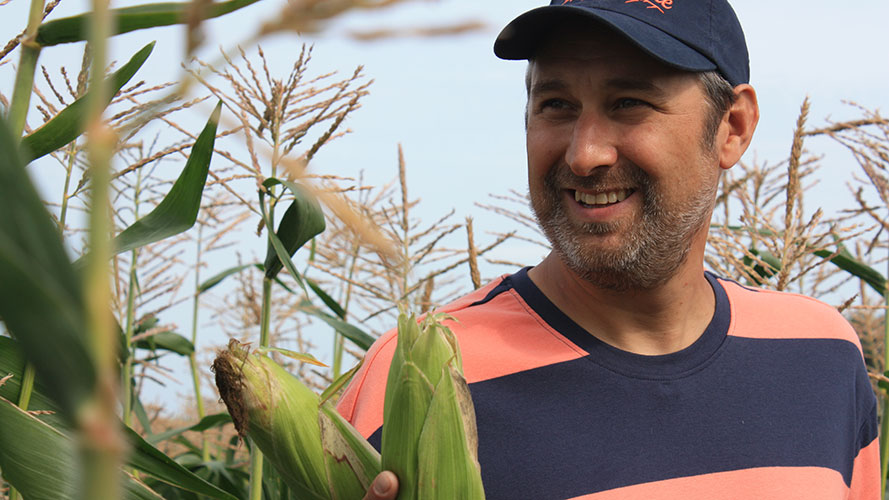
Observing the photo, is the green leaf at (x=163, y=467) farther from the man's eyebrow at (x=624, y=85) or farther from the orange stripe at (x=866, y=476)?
the orange stripe at (x=866, y=476)

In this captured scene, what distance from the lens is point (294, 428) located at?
976 mm

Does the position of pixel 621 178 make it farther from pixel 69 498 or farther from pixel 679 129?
pixel 69 498

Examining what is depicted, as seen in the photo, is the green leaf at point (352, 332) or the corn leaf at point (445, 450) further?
the green leaf at point (352, 332)

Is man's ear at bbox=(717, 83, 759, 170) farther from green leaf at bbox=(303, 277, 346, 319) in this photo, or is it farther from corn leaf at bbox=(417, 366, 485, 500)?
corn leaf at bbox=(417, 366, 485, 500)

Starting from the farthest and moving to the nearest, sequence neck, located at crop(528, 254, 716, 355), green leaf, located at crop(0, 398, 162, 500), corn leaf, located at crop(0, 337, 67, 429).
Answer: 1. neck, located at crop(528, 254, 716, 355)
2. corn leaf, located at crop(0, 337, 67, 429)
3. green leaf, located at crop(0, 398, 162, 500)

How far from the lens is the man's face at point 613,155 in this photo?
177 centimetres

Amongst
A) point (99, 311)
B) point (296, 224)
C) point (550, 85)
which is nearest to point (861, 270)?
point (550, 85)

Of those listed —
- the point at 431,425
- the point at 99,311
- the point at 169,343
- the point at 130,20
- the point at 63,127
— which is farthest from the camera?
the point at 169,343

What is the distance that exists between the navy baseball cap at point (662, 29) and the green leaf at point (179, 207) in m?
0.84

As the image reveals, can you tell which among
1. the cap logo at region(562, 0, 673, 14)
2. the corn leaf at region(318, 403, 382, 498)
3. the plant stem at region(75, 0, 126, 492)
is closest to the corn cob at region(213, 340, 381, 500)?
the corn leaf at region(318, 403, 382, 498)

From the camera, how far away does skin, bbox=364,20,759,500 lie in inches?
69.8

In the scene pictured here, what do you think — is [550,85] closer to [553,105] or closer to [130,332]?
[553,105]

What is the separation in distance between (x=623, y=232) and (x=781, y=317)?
1.94ft

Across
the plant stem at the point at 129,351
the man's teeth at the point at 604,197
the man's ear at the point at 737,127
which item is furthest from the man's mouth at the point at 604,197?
the plant stem at the point at 129,351
